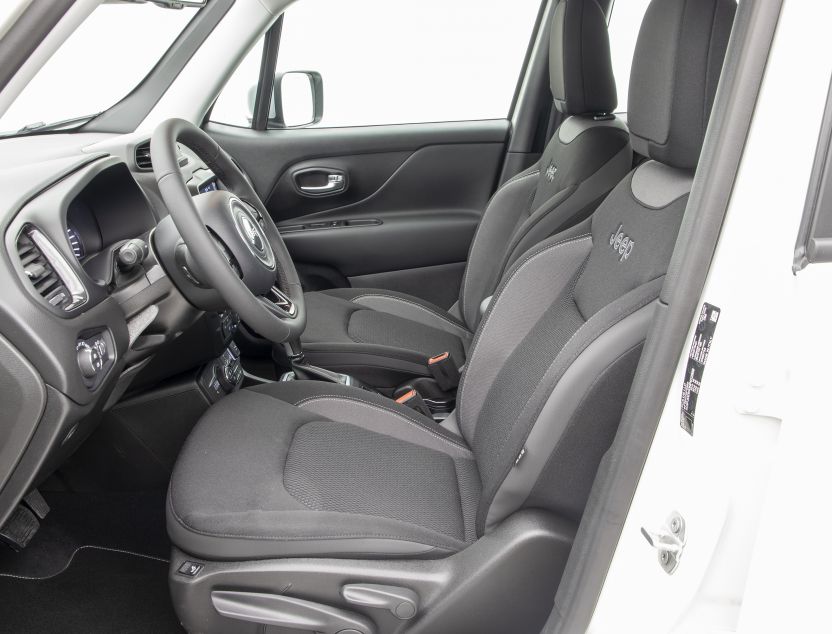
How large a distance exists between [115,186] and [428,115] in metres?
1.60

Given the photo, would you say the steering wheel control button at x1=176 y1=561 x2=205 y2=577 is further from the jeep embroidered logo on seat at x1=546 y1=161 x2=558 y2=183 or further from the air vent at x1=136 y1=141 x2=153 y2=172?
the jeep embroidered logo on seat at x1=546 y1=161 x2=558 y2=183

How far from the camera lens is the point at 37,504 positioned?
1.86m

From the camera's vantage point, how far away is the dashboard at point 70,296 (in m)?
1.21

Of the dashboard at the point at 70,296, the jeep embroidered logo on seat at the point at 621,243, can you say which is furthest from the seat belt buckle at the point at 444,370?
the jeep embroidered logo on seat at the point at 621,243

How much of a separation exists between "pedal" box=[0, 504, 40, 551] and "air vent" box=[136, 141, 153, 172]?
0.78m

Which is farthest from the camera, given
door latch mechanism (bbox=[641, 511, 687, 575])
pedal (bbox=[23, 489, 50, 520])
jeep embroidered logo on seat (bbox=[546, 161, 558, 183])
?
jeep embroidered logo on seat (bbox=[546, 161, 558, 183])

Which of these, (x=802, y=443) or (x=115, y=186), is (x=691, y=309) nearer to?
(x=802, y=443)

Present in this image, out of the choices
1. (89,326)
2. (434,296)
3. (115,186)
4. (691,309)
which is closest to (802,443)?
(691,309)

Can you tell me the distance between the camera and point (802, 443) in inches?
31.4

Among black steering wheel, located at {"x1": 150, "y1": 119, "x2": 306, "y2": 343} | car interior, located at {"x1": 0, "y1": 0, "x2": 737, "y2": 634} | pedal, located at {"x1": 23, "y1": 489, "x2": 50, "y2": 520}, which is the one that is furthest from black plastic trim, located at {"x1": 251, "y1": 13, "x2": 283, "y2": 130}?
pedal, located at {"x1": 23, "y1": 489, "x2": 50, "y2": 520}

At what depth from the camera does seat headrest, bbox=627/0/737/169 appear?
1.13 m

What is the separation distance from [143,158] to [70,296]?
1.79ft

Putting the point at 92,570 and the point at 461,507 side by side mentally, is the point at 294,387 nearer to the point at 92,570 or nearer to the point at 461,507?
the point at 461,507

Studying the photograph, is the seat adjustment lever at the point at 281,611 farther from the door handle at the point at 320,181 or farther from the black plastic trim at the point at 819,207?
the door handle at the point at 320,181
